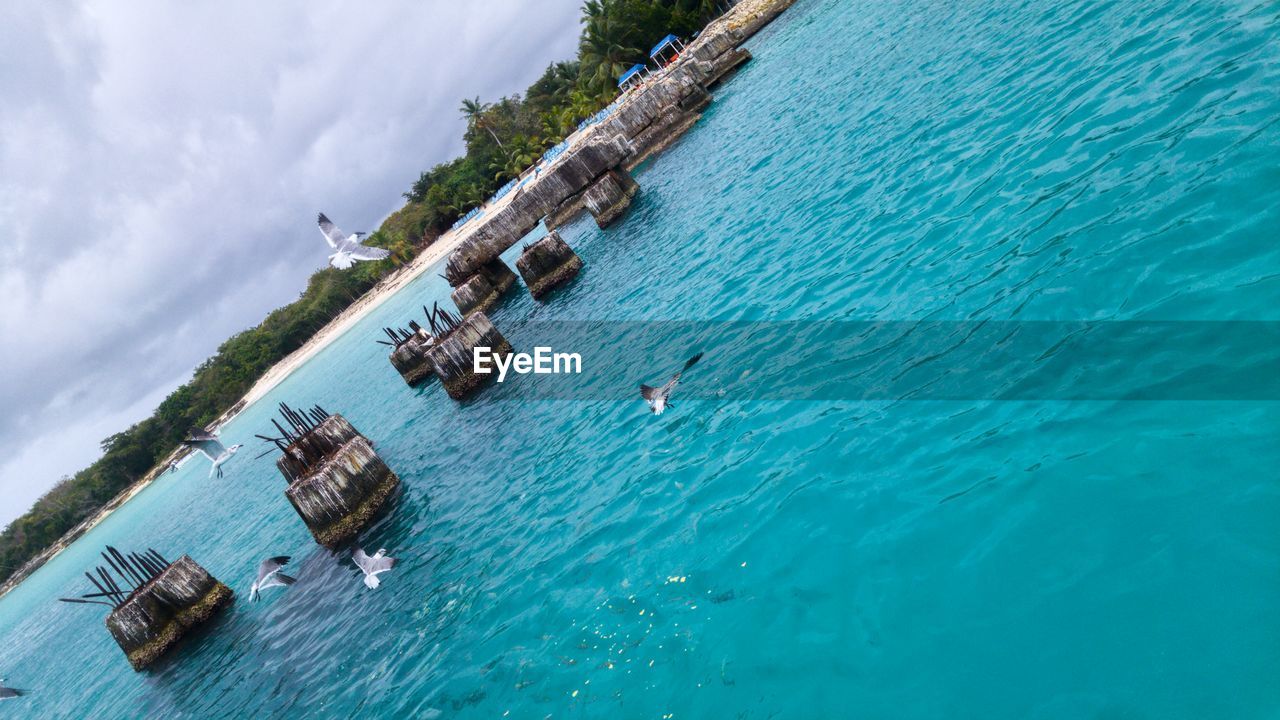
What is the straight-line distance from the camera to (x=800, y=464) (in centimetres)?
698

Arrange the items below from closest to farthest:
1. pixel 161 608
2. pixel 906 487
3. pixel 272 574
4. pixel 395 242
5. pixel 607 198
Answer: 1. pixel 906 487
2. pixel 272 574
3. pixel 161 608
4. pixel 607 198
5. pixel 395 242

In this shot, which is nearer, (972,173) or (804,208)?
(972,173)

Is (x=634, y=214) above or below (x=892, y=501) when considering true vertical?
above

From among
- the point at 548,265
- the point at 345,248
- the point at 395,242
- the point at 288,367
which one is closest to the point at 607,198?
the point at 548,265

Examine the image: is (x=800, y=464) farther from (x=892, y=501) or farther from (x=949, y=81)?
(x=949, y=81)

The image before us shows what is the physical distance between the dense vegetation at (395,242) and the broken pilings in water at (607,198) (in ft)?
143

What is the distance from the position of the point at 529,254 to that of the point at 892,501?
67.4 feet

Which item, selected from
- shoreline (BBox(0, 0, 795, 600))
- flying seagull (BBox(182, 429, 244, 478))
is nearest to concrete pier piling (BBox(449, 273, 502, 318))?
flying seagull (BBox(182, 429, 244, 478))

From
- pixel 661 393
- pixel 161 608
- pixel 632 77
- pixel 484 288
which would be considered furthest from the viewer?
pixel 632 77

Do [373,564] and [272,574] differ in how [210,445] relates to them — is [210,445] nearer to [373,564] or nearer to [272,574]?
[272,574]

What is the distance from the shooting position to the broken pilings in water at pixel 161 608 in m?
14.4

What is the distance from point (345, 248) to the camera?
820 inches

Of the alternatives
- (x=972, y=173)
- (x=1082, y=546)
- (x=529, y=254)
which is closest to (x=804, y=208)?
(x=972, y=173)

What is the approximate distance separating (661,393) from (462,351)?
1026 cm
